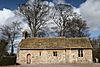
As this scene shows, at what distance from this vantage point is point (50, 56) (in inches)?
1854

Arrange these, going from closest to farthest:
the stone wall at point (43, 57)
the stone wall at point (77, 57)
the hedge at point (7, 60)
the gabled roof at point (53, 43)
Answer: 1. the hedge at point (7, 60)
2. the stone wall at point (77, 57)
3. the stone wall at point (43, 57)
4. the gabled roof at point (53, 43)

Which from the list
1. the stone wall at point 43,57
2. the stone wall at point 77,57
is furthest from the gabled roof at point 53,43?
the stone wall at point 77,57

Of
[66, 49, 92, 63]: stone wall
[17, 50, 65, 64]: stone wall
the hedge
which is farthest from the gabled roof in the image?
the hedge

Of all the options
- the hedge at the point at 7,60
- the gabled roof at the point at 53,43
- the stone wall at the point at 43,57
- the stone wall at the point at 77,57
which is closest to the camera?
the hedge at the point at 7,60

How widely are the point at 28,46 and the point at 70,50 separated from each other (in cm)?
853

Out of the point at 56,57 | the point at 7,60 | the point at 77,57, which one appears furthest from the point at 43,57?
the point at 7,60

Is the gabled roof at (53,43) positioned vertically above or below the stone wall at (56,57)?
above

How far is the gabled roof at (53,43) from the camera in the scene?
4759cm

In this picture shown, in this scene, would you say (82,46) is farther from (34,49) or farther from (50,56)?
(34,49)

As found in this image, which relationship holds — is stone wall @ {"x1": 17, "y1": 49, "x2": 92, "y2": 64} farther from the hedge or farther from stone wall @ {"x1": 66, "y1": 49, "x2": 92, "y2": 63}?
the hedge

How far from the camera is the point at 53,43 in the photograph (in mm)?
49094

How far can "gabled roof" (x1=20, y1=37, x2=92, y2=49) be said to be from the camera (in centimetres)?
4759

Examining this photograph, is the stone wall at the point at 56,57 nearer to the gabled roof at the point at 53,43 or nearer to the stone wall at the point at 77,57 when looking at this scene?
the stone wall at the point at 77,57

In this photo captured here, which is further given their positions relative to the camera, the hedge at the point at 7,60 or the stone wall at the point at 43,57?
the stone wall at the point at 43,57
